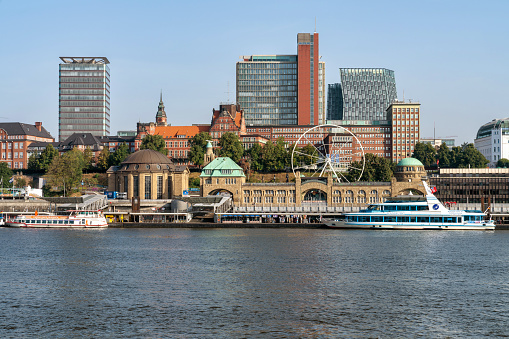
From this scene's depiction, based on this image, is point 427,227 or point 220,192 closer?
point 427,227

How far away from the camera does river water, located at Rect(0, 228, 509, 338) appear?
46.0m

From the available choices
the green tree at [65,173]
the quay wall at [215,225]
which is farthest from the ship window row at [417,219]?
the green tree at [65,173]

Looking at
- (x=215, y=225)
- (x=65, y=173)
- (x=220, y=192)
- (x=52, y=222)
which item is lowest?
(x=215, y=225)

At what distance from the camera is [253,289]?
59.3m

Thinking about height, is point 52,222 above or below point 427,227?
above

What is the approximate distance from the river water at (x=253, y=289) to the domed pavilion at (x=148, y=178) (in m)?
76.8

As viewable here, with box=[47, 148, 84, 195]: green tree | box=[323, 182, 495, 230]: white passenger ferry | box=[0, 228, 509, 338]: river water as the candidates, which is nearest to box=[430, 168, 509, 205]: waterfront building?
box=[323, 182, 495, 230]: white passenger ferry

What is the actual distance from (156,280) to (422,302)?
2560 centimetres

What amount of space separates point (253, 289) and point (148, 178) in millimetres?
121739

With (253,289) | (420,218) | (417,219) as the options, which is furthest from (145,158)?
(253,289)

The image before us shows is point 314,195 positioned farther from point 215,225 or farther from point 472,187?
point 215,225

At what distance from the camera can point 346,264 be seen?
74812mm

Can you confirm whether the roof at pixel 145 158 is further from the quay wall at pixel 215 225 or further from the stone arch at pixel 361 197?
the stone arch at pixel 361 197

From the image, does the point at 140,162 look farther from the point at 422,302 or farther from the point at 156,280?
the point at 422,302
